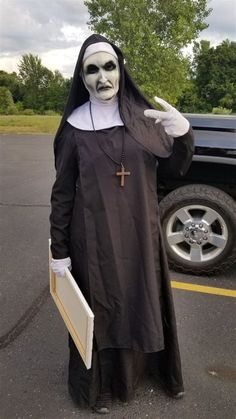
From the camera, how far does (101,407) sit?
2170mm

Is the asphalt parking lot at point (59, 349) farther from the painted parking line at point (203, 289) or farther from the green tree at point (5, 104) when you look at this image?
the green tree at point (5, 104)

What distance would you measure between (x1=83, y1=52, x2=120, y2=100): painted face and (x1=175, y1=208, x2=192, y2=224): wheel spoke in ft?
6.16

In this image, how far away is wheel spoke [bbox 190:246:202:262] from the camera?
3.57 meters

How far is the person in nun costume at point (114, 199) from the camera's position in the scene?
6.00 feet

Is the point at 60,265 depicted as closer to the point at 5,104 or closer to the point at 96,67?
the point at 96,67

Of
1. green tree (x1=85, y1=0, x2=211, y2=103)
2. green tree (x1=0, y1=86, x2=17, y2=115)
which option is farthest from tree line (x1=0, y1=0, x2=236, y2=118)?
green tree (x1=0, y1=86, x2=17, y2=115)

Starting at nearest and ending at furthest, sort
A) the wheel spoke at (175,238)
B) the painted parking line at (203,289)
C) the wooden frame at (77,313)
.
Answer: the wooden frame at (77,313) → the painted parking line at (203,289) → the wheel spoke at (175,238)

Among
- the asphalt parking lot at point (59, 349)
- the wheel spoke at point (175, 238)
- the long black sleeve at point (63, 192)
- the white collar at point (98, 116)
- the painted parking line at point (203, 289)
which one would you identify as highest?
the white collar at point (98, 116)

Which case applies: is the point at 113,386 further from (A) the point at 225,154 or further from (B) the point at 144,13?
(B) the point at 144,13

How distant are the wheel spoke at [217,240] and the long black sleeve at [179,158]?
5.28 ft

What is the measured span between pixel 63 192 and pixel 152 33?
22.1 meters

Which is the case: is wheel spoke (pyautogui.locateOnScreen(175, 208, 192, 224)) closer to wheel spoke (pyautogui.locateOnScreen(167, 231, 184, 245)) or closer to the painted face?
wheel spoke (pyautogui.locateOnScreen(167, 231, 184, 245))

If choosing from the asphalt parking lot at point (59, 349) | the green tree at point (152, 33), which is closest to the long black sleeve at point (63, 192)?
the asphalt parking lot at point (59, 349)

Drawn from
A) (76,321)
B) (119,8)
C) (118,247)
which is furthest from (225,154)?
(119,8)
